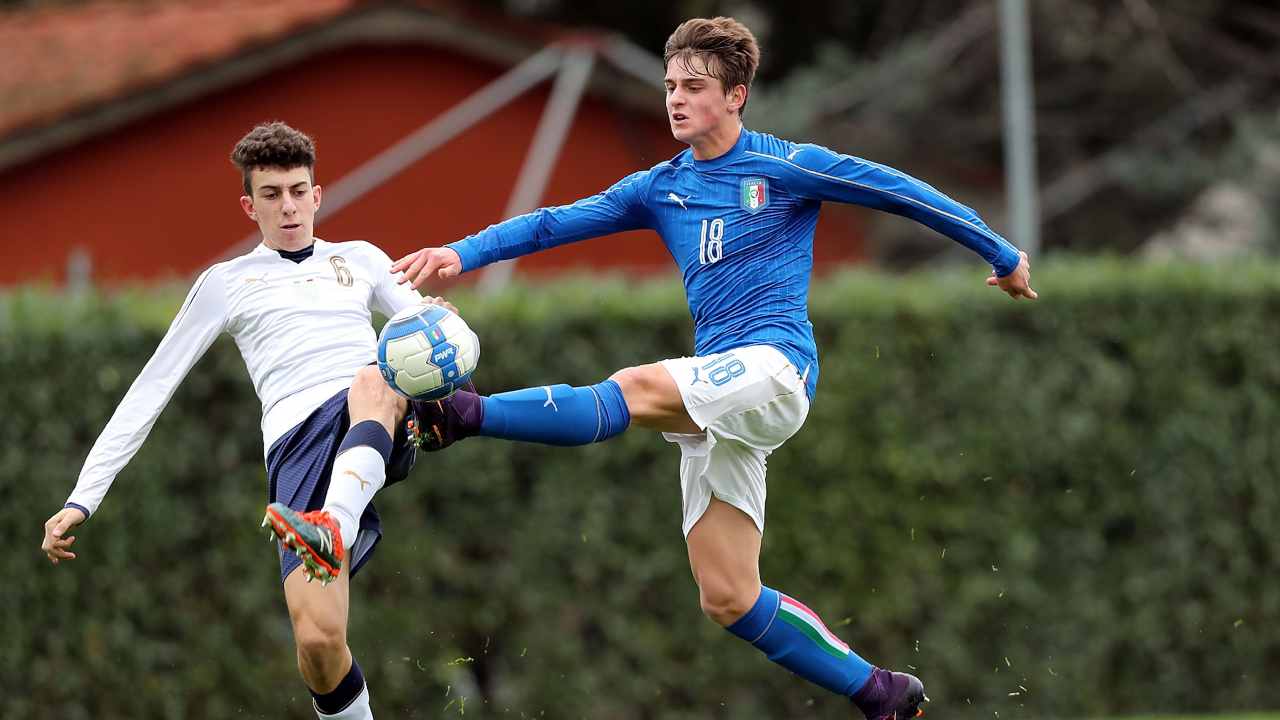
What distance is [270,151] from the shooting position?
6148mm

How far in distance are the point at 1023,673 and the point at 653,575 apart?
2.59 m

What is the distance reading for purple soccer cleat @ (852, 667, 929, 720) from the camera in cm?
658

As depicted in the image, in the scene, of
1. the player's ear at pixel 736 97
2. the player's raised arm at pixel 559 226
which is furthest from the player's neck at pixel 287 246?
the player's ear at pixel 736 97

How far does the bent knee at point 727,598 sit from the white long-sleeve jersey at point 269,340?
1.60 meters

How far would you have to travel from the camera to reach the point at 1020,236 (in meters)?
13.2

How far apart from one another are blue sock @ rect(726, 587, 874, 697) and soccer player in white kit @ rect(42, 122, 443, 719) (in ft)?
5.05

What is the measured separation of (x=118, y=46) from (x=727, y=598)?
37.7ft

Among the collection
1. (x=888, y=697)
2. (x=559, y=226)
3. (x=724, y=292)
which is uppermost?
(x=559, y=226)

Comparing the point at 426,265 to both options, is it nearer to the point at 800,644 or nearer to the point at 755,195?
the point at 755,195

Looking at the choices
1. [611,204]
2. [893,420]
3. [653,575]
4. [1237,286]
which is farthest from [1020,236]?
[611,204]

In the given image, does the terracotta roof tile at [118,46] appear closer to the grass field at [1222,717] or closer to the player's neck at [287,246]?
the player's neck at [287,246]

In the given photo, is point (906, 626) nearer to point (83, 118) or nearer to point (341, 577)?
point (341, 577)

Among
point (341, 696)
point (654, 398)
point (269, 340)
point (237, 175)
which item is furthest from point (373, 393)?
point (237, 175)

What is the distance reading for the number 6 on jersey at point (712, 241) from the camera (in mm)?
6242
